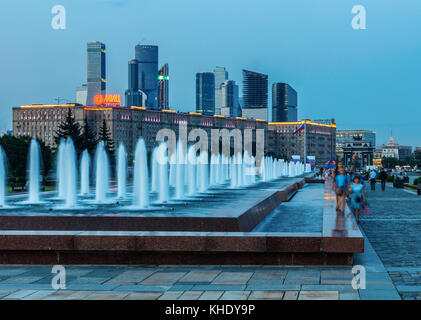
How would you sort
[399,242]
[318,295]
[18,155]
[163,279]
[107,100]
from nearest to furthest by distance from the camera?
[318,295], [163,279], [399,242], [18,155], [107,100]

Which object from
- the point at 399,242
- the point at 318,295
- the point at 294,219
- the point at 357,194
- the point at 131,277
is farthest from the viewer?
the point at 294,219

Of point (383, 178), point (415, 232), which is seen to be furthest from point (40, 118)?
point (415, 232)

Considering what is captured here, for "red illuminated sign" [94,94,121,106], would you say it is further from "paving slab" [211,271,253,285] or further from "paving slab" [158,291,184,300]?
"paving slab" [158,291,184,300]

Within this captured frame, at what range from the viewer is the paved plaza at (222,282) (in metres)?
8.09

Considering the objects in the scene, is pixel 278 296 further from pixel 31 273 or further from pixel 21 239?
pixel 21 239

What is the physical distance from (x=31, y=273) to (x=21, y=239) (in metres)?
0.99

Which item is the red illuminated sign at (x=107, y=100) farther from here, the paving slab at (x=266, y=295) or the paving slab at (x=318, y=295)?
the paving slab at (x=318, y=295)

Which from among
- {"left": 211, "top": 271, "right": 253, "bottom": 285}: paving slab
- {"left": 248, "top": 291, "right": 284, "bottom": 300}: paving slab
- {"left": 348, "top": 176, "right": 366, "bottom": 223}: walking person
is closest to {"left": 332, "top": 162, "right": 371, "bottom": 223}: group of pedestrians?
{"left": 348, "top": 176, "right": 366, "bottom": 223}: walking person

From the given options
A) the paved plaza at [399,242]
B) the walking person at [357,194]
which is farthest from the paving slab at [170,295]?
the walking person at [357,194]

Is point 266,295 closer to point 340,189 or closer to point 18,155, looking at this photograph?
point 340,189

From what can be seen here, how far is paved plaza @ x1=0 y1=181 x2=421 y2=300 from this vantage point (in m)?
8.09

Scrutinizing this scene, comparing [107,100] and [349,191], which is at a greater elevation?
[107,100]

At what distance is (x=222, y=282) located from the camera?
9.05m

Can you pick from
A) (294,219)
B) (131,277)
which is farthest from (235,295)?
(294,219)
